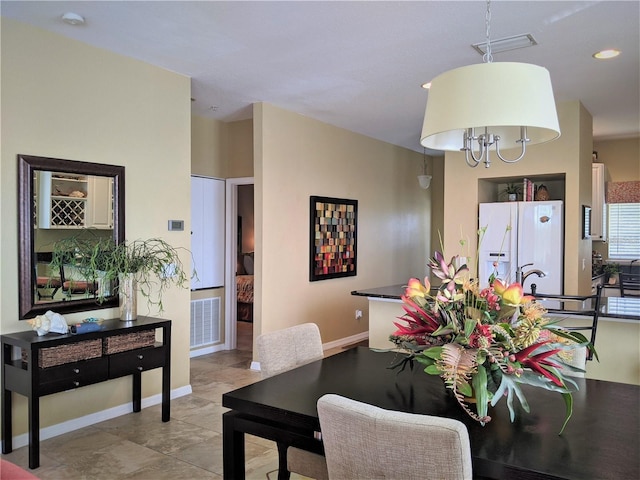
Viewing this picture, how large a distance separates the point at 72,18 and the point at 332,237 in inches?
145

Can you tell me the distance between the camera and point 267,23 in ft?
10.3

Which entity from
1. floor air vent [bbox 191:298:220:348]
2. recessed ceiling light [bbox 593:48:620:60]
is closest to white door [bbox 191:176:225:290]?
floor air vent [bbox 191:298:220:348]

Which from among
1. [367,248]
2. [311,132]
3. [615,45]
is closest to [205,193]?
[311,132]

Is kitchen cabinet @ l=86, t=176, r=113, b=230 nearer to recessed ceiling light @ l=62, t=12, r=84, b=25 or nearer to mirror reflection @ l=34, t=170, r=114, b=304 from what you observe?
mirror reflection @ l=34, t=170, r=114, b=304

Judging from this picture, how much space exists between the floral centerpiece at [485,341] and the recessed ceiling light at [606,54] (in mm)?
2869

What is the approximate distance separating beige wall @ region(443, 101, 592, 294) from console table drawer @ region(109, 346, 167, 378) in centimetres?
306

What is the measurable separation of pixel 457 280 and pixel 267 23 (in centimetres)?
225

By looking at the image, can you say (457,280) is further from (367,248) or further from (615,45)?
(367,248)

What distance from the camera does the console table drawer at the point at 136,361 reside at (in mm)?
3303

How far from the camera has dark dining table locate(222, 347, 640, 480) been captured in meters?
1.31

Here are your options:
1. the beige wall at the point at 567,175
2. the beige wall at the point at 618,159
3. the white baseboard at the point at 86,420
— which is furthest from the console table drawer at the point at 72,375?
the beige wall at the point at 618,159

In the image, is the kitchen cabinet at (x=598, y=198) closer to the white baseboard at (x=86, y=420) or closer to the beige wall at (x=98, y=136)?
the beige wall at (x=98, y=136)

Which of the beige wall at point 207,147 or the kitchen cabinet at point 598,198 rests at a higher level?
the beige wall at point 207,147

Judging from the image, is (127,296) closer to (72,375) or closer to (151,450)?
(72,375)
